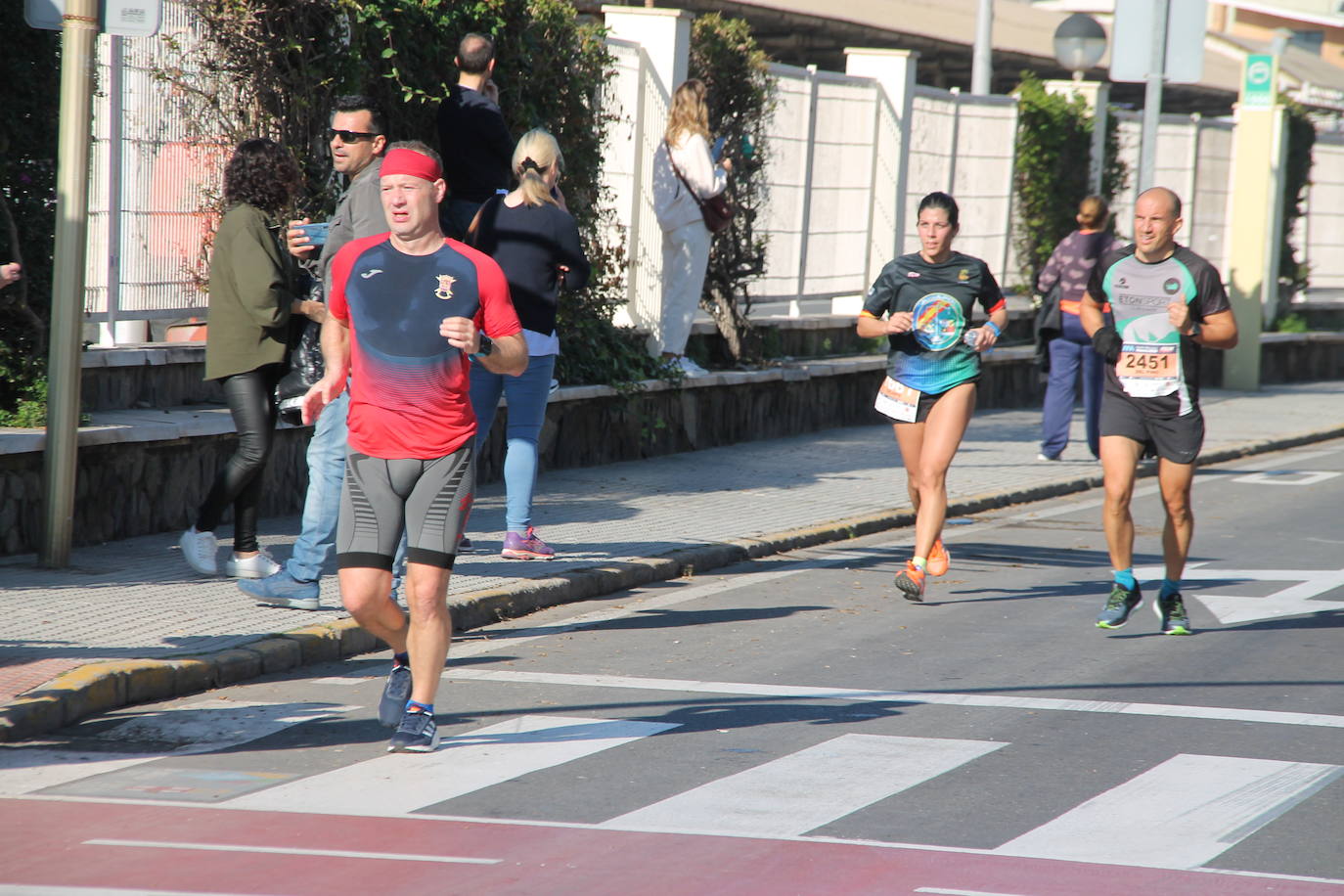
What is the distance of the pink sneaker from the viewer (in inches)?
373

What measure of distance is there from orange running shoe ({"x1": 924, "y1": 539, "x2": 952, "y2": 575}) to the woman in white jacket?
17.8ft

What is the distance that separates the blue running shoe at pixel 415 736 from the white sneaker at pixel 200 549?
113 inches

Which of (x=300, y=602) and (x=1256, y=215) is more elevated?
(x=1256, y=215)

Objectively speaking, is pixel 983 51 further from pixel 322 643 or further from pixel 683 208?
pixel 322 643

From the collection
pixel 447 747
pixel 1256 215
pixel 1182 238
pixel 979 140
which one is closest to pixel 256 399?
pixel 447 747

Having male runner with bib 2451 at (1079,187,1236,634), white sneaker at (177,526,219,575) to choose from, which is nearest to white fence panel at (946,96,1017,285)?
male runner with bib 2451 at (1079,187,1236,634)

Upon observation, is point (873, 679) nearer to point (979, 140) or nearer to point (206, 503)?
point (206, 503)

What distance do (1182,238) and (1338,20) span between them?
5519cm

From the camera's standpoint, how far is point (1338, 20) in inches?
2968

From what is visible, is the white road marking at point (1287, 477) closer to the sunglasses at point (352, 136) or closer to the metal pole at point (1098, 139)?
the metal pole at point (1098, 139)

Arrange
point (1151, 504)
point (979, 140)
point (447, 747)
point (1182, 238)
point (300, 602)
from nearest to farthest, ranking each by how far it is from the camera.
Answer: point (447, 747) → point (300, 602) → point (1151, 504) → point (979, 140) → point (1182, 238)

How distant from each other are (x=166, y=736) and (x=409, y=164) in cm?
204

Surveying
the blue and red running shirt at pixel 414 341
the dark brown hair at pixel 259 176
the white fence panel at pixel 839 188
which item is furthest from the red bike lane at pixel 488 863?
the white fence panel at pixel 839 188

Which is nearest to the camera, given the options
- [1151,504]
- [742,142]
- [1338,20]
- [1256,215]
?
[1151,504]
